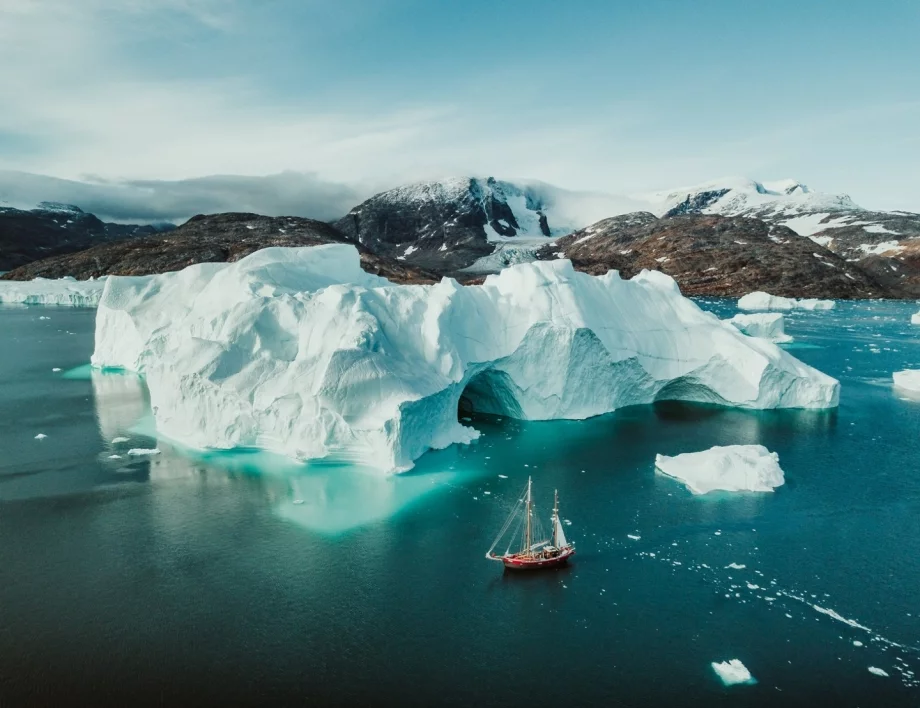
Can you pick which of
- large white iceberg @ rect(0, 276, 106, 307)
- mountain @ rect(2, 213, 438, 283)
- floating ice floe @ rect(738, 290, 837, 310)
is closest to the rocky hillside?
floating ice floe @ rect(738, 290, 837, 310)

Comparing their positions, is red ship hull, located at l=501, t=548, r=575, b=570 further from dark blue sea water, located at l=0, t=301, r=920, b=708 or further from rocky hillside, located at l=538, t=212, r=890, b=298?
rocky hillside, located at l=538, t=212, r=890, b=298

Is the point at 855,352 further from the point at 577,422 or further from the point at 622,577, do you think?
the point at 622,577

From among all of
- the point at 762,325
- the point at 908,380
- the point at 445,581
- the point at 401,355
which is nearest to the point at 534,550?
the point at 445,581

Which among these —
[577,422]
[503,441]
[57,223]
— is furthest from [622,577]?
[57,223]

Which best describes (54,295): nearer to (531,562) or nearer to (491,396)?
(491,396)

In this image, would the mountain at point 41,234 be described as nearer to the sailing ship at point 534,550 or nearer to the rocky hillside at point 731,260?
the rocky hillside at point 731,260

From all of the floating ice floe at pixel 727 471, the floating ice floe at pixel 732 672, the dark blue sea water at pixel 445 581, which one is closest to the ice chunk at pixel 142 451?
the dark blue sea water at pixel 445 581
